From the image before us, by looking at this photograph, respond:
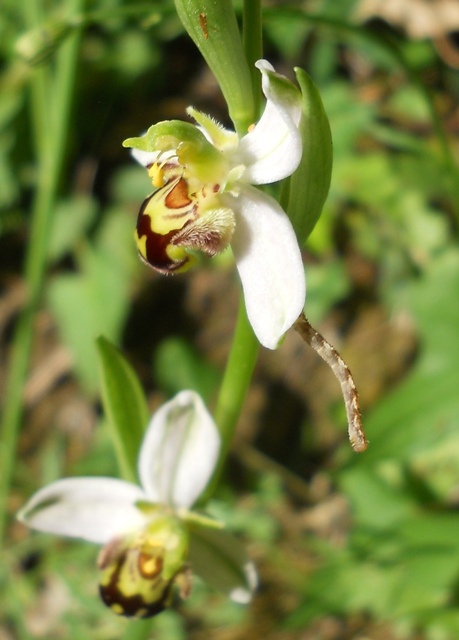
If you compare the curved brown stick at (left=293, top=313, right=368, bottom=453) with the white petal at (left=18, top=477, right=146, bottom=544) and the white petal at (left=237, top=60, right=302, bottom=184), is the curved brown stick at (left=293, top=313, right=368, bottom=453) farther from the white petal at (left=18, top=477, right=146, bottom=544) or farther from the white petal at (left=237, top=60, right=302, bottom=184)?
the white petal at (left=18, top=477, right=146, bottom=544)

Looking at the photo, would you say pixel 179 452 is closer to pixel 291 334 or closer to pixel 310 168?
pixel 310 168

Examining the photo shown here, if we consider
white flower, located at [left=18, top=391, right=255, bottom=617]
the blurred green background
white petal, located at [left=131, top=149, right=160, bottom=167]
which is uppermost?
white petal, located at [left=131, top=149, right=160, bottom=167]

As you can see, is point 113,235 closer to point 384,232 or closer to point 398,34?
point 384,232

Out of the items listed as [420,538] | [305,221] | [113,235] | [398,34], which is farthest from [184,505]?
[398,34]

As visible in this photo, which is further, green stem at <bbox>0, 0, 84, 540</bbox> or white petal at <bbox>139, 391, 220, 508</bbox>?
green stem at <bbox>0, 0, 84, 540</bbox>

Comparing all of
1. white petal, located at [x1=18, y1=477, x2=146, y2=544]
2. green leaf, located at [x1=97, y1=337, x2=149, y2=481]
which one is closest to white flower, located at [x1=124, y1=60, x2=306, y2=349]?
green leaf, located at [x1=97, y1=337, x2=149, y2=481]

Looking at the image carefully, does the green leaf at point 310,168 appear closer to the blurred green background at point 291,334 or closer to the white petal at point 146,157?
the white petal at point 146,157
